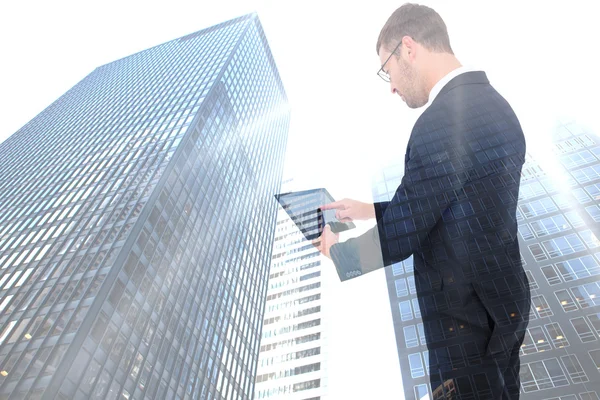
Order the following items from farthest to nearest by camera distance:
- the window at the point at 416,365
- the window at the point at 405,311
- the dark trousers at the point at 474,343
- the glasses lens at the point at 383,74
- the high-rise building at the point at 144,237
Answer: the high-rise building at the point at 144,237, the glasses lens at the point at 383,74, the window at the point at 405,311, the window at the point at 416,365, the dark trousers at the point at 474,343

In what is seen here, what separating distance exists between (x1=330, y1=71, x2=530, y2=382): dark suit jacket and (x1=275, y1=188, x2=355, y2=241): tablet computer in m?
0.16

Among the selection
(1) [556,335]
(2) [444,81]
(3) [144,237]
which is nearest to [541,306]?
(1) [556,335]

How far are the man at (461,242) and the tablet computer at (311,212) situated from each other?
5 cm

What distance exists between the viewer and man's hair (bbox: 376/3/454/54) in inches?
68.1

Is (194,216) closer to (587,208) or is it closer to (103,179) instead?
(103,179)

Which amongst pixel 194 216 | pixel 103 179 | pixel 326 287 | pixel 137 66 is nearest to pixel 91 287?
pixel 194 216

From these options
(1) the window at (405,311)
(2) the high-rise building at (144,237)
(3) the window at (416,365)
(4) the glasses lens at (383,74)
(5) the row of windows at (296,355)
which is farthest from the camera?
(2) the high-rise building at (144,237)

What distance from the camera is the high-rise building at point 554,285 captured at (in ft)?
4.88

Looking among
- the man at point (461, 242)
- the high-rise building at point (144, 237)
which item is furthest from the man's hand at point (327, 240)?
the high-rise building at point (144, 237)

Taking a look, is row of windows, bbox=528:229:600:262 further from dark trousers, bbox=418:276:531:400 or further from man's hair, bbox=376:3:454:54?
man's hair, bbox=376:3:454:54

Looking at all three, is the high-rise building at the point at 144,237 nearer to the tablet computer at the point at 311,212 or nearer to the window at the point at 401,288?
the tablet computer at the point at 311,212

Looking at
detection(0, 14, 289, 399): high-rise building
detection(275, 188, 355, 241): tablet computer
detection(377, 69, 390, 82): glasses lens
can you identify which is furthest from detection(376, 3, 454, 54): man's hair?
detection(0, 14, 289, 399): high-rise building

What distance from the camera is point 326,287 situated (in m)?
2.39

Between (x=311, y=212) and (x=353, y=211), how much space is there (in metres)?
0.26
